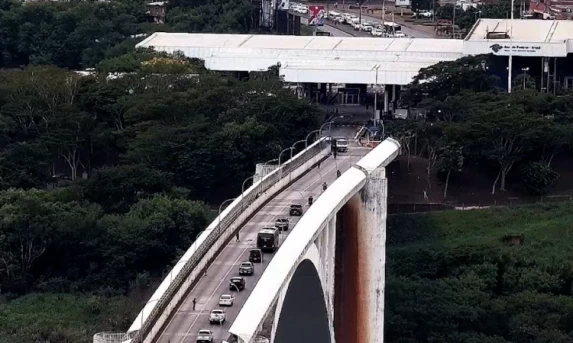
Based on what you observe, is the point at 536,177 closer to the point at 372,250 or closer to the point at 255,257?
the point at 372,250

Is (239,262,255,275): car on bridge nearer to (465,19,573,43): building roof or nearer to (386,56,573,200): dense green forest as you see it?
(386,56,573,200): dense green forest

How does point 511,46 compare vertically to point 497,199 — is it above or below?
above

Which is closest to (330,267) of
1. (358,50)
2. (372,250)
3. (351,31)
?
(372,250)

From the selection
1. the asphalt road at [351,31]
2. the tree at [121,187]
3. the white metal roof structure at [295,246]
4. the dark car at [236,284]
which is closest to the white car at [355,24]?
the asphalt road at [351,31]

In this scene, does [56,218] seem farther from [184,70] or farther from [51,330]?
[184,70]

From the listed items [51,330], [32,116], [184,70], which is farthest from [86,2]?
[51,330]

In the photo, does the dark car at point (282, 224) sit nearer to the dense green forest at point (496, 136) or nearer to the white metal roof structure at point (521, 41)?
the dense green forest at point (496, 136)
